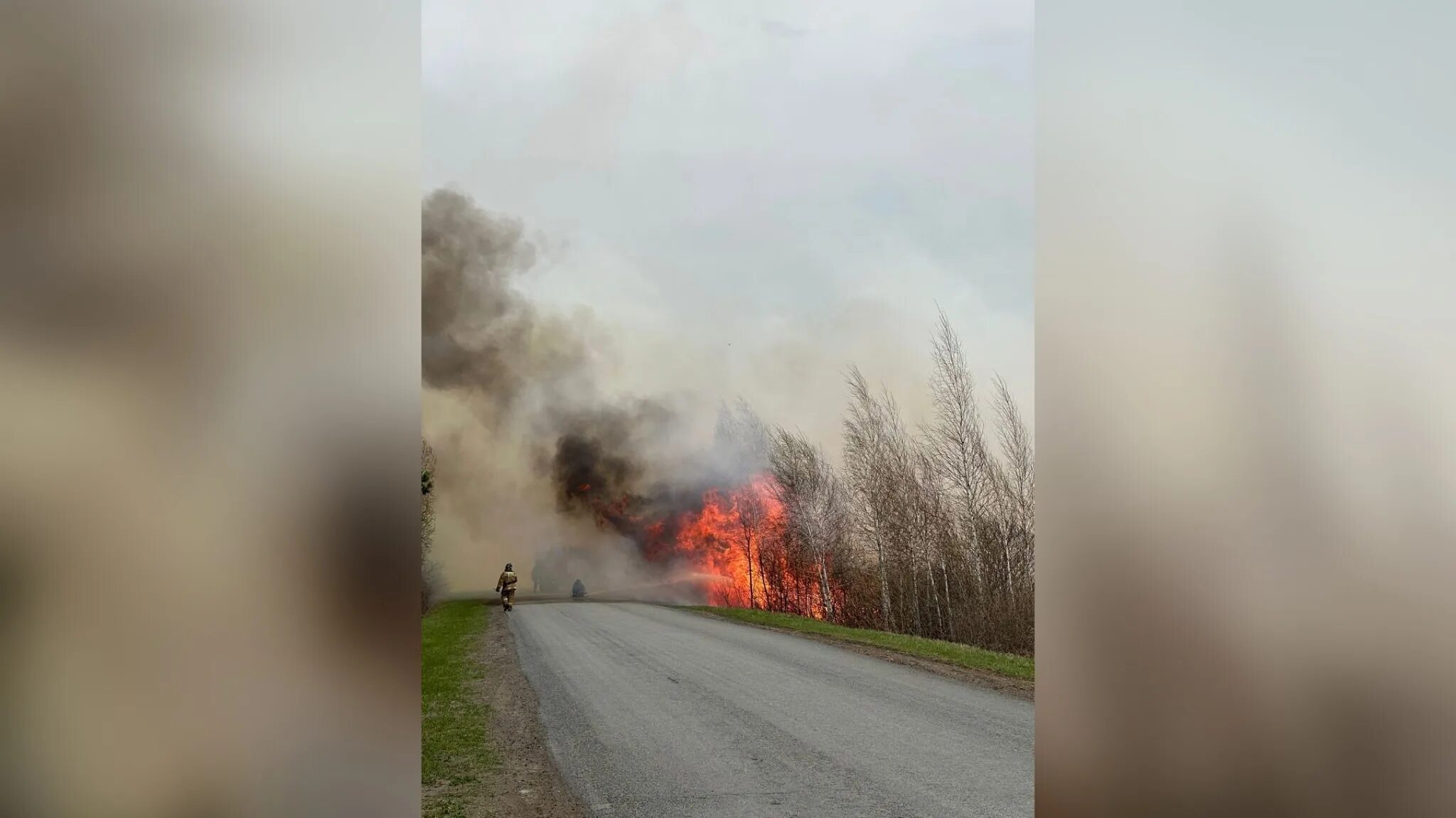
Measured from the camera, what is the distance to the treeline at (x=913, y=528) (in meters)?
10.0

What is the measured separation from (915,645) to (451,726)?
452cm

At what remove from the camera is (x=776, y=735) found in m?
5.49

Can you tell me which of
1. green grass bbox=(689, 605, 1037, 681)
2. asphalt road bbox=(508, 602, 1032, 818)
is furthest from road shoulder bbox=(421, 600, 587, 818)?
green grass bbox=(689, 605, 1037, 681)

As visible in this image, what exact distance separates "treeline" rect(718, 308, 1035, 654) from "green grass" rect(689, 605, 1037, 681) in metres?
0.42

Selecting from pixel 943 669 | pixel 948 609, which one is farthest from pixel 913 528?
pixel 943 669

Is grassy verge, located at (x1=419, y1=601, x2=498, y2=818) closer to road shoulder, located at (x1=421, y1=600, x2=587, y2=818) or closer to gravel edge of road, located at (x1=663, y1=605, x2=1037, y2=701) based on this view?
road shoulder, located at (x1=421, y1=600, x2=587, y2=818)

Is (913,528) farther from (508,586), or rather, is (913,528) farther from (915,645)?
(508,586)
